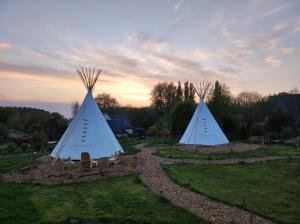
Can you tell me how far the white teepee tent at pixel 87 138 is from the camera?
1652 cm

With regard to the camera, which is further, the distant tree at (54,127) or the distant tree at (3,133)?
the distant tree at (54,127)

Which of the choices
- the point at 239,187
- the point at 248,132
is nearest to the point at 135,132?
the point at 248,132

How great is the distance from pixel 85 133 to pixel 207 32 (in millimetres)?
9204

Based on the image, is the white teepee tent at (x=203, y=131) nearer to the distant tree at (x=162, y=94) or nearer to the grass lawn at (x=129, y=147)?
the grass lawn at (x=129, y=147)

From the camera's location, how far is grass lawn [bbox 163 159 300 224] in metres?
8.61

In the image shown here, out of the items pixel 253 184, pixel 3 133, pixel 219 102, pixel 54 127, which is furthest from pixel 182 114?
pixel 253 184

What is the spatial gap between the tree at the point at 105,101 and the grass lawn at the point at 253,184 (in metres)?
48.7

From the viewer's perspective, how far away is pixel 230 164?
53.8 ft

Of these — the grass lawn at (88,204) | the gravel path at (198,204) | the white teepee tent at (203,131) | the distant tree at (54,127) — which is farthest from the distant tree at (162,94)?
the grass lawn at (88,204)

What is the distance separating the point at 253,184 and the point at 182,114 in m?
24.7

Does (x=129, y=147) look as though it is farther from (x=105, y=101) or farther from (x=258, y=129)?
(x=105, y=101)

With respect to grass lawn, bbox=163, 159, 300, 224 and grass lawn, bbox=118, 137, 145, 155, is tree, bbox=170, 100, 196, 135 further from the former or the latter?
grass lawn, bbox=163, 159, 300, 224

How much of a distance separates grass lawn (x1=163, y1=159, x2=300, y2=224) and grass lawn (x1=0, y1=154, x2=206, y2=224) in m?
2.06

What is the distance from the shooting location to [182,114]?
3622cm
